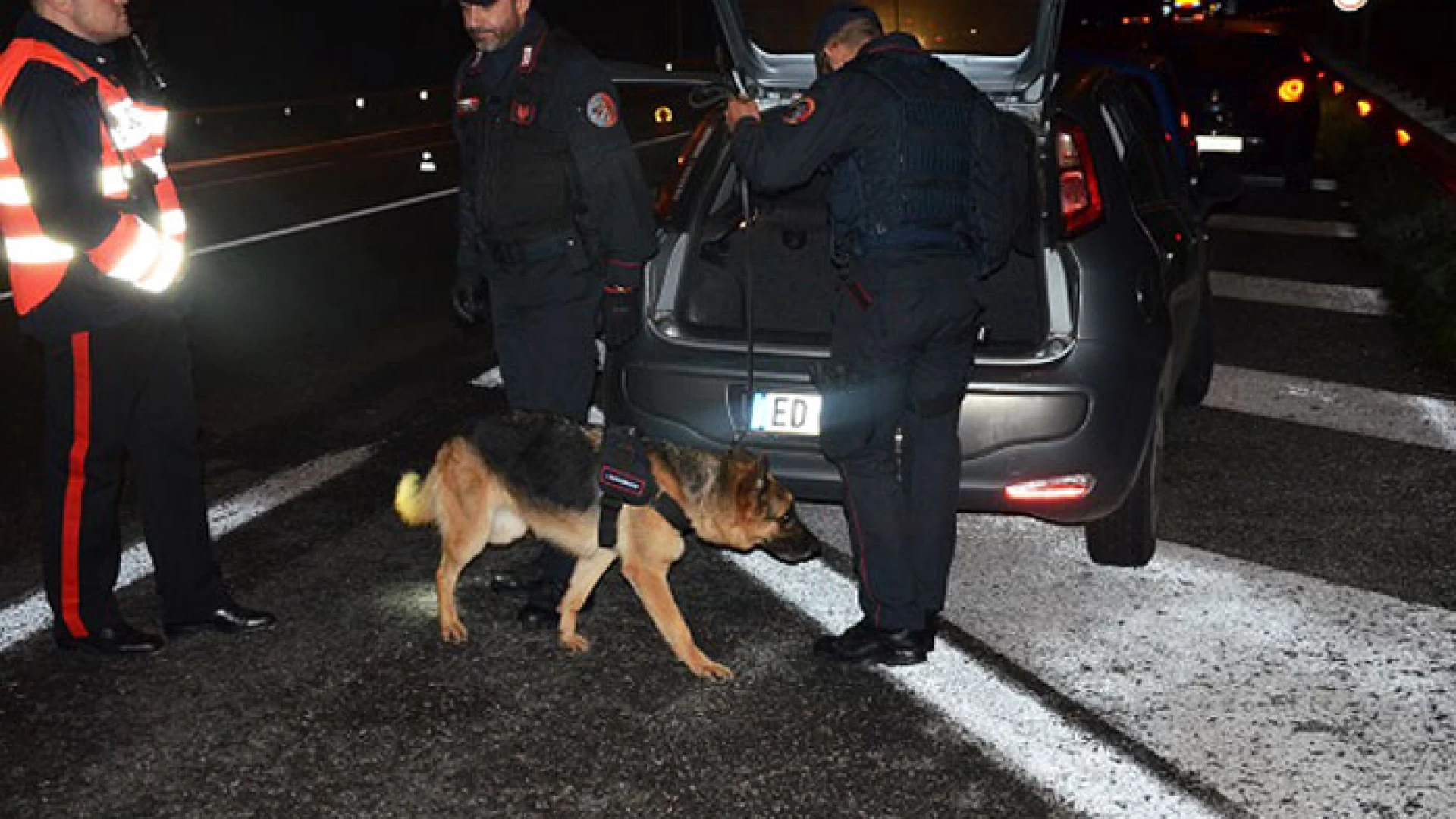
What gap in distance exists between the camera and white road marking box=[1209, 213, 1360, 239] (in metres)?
13.1

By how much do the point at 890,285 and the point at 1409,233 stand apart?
8263 millimetres

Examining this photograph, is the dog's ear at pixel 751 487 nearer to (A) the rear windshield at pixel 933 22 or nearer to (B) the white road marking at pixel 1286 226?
(A) the rear windshield at pixel 933 22

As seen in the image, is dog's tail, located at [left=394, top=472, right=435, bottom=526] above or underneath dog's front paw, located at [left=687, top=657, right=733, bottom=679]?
above

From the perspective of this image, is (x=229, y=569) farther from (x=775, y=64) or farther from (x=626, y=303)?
(x=775, y=64)

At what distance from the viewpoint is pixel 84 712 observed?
4141 millimetres

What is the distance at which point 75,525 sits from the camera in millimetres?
4469

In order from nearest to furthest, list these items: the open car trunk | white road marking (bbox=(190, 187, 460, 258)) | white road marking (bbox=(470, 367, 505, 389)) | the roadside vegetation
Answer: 1. the open car trunk
2. white road marking (bbox=(470, 367, 505, 389))
3. the roadside vegetation
4. white road marking (bbox=(190, 187, 460, 258))

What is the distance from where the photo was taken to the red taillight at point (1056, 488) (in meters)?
4.62

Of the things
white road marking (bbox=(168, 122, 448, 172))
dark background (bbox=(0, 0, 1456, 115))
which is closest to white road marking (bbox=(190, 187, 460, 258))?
white road marking (bbox=(168, 122, 448, 172))

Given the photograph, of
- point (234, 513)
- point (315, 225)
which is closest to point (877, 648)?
point (234, 513)

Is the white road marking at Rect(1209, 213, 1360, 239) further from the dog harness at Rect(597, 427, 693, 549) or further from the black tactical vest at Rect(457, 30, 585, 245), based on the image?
the dog harness at Rect(597, 427, 693, 549)

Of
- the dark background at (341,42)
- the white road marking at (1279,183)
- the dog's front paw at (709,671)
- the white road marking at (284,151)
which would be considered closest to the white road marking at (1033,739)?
the dog's front paw at (709,671)

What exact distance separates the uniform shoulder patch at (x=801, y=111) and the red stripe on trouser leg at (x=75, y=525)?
218 centimetres

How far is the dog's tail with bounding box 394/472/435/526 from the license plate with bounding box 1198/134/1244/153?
12.3m
